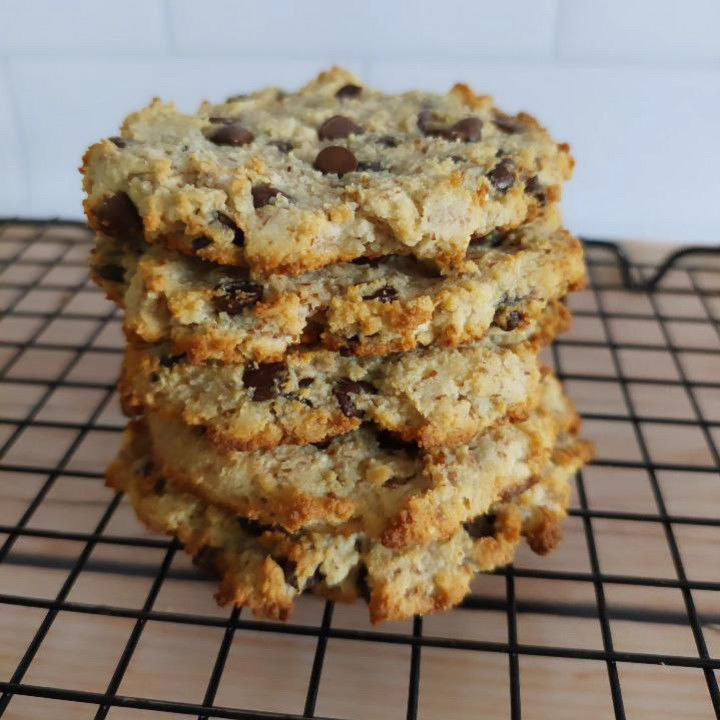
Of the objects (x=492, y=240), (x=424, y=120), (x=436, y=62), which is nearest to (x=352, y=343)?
(x=492, y=240)

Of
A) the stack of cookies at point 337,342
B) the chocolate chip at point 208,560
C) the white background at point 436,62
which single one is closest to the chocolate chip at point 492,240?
the stack of cookies at point 337,342

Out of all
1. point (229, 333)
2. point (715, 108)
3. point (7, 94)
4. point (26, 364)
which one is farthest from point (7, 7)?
point (715, 108)

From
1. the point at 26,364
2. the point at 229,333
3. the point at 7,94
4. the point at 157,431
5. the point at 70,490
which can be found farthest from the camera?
the point at 7,94

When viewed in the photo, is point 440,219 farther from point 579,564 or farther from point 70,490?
point 70,490

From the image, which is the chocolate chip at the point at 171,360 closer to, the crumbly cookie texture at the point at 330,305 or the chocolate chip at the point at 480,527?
the crumbly cookie texture at the point at 330,305

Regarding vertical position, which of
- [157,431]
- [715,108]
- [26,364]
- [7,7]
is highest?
[7,7]

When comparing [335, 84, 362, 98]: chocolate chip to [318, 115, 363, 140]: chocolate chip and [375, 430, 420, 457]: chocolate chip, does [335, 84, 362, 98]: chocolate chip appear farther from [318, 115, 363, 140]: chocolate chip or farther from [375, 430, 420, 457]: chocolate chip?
[375, 430, 420, 457]: chocolate chip

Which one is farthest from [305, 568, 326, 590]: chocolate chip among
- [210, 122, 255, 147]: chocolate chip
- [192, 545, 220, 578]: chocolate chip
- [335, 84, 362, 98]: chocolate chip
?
[335, 84, 362, 98]: chocolate chip

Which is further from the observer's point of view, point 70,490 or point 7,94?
point 7,94
